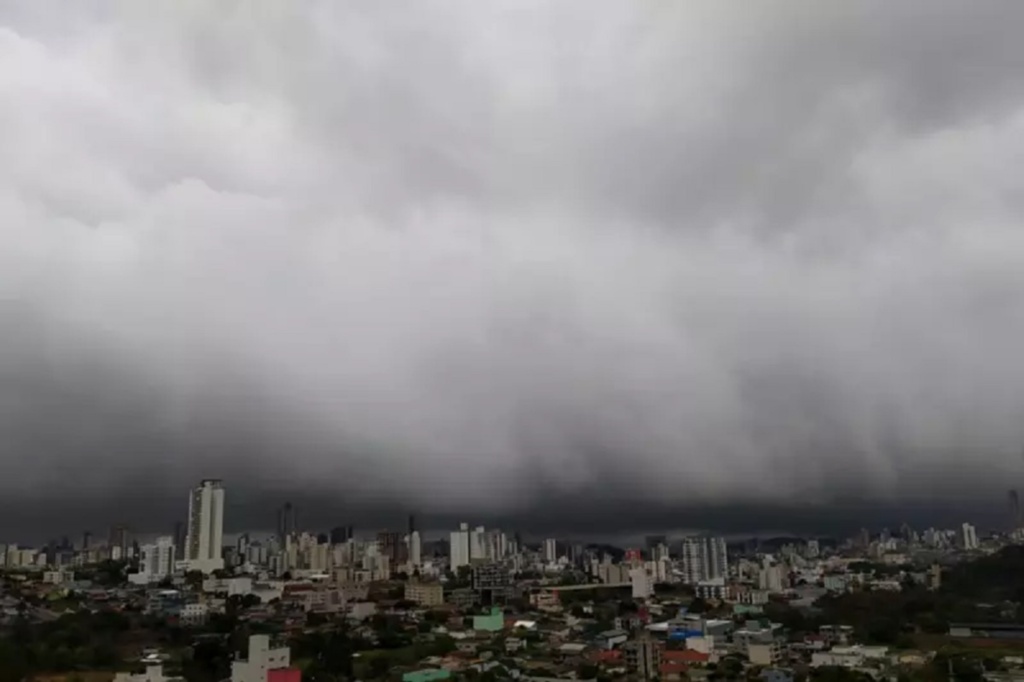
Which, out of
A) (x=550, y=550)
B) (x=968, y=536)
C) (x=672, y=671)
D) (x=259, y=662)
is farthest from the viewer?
(x=550, y=550)

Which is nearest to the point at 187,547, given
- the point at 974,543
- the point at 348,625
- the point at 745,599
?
the point at 348,625

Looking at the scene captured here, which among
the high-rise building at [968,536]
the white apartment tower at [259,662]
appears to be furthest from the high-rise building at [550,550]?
the white apartment tower at [259,662]

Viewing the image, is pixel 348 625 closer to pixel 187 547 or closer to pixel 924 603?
pixel 187 547

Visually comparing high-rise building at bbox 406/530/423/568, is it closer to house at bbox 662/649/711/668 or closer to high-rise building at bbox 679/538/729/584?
high-rise building at bbox 679/538/729/584

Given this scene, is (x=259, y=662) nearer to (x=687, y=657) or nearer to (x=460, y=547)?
(x=687, y=657)

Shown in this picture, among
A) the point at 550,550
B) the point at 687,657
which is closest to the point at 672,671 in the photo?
the point at 687,657

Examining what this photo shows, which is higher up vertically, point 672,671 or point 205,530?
point 205,530

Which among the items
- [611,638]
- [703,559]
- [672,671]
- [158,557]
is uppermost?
[158,557]
